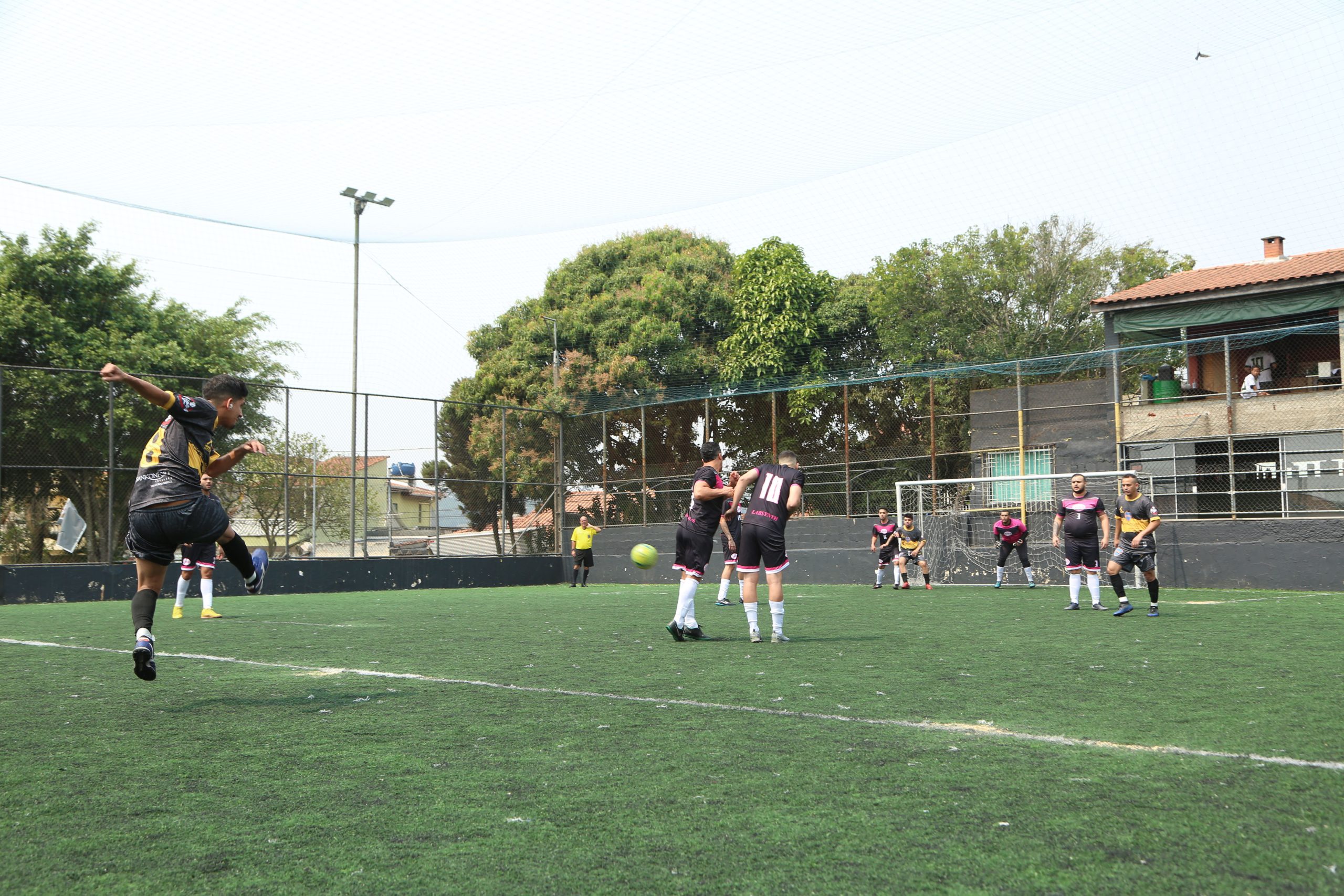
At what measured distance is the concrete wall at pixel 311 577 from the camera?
22000mm

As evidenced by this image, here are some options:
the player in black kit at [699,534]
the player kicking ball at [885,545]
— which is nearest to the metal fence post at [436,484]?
the player kicking ball at [885,545]

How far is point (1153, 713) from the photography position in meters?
5.39

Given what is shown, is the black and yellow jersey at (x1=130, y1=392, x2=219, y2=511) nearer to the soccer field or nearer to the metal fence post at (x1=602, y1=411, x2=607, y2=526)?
the soccer field

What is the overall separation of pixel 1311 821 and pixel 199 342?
34.4 metres

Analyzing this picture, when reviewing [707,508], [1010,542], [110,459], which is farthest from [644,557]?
[110,459]

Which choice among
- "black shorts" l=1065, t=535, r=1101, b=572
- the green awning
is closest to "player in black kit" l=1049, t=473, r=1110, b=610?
"black shorts" l=1065, t=535, r=1101, b=572

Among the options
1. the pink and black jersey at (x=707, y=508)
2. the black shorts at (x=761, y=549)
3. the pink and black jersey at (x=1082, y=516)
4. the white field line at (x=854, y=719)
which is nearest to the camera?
the white field line at (x=854, y=719)

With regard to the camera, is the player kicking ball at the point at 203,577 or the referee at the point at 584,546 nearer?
the player kicking ball at the point at 203,577

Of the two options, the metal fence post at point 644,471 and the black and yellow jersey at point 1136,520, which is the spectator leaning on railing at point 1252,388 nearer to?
the black and yellow jersey at point 1136,520

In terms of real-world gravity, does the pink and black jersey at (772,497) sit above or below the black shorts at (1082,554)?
above

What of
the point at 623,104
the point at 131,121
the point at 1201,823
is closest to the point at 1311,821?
the point at 1201,823

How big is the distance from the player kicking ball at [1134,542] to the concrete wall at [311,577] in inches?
647

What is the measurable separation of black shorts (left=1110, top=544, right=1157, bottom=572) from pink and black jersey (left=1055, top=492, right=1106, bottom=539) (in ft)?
3.02

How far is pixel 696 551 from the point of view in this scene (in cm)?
1044
